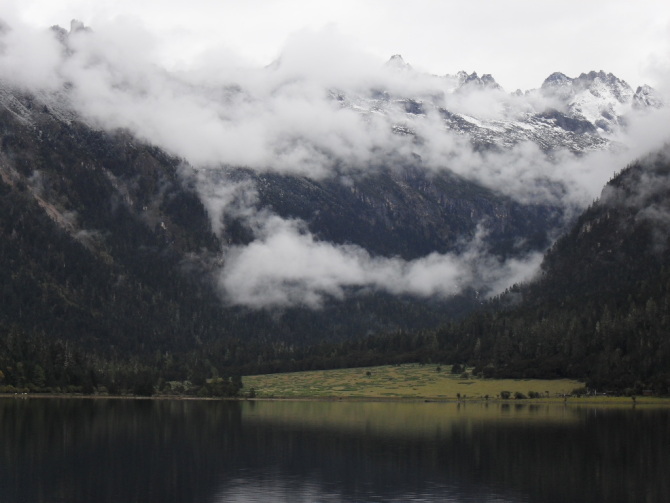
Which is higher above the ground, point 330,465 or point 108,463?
point 108,463

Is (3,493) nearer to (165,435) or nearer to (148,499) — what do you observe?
(148,499)

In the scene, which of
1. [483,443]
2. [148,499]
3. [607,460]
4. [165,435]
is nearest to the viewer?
[148,499]

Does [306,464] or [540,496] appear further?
[306,464]

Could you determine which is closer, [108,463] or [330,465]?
[108,463]

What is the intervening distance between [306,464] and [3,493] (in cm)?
4738

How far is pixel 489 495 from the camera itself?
11888cm

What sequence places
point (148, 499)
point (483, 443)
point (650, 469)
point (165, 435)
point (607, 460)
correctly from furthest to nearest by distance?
point (165, 435) → point (483, 443) → point (607, 460) → point (650, 469) → point (148, 499)

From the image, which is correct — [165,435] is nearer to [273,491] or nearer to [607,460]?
[273,491]

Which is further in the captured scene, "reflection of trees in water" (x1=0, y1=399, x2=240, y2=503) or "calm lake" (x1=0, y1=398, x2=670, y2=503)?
"calm lake" (x1=0, y1=398, x2=670, y2=503)

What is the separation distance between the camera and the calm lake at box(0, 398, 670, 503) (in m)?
119

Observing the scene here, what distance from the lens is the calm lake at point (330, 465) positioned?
119062mm

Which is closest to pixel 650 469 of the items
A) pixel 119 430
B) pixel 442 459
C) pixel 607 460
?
pixel 607 460

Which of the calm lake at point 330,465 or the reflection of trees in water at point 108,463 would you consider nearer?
the reflection of trees in water at point 108,463

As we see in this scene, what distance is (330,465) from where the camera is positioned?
14662 cm
